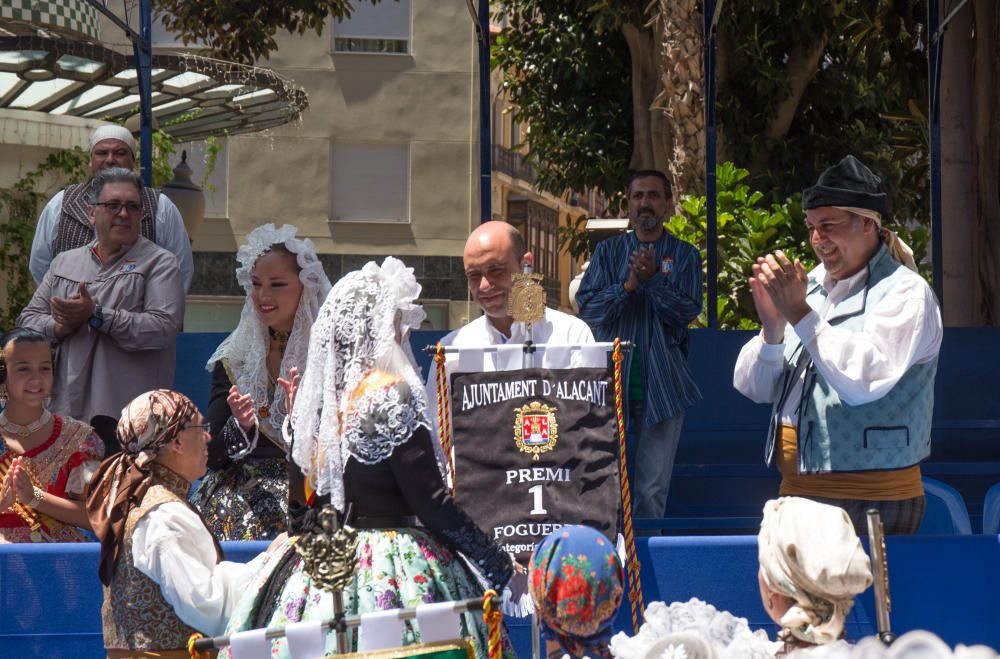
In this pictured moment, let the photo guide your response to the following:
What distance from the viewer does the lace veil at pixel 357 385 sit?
381cm

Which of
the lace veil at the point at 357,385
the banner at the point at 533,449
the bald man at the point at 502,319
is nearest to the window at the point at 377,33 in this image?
the bald man at the point at 502,319

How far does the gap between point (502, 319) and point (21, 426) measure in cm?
194

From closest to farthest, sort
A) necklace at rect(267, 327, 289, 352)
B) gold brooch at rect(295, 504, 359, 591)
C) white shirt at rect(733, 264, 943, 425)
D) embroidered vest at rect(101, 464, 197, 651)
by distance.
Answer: gold brooch at rect(295, 504, 359, 591) < embroidered vest at rect(101, 464, 197, 651) < white shirt at rect(733, 264, 943, 425) < necklace at rect(267, 327, 289, 352)

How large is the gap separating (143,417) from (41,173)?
10.4 m

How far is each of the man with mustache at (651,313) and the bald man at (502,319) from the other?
915 millimetres

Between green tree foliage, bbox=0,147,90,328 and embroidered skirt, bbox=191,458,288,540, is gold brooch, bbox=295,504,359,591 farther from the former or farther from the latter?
green tree foliage, bbox=0,147,90,328

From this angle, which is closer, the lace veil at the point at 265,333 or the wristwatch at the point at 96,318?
the lace veil at the point at 265,333

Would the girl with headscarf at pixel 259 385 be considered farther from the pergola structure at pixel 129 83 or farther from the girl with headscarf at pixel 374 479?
the pergola structure at pixel 129 83

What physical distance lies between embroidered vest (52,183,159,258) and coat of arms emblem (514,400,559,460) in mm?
2501

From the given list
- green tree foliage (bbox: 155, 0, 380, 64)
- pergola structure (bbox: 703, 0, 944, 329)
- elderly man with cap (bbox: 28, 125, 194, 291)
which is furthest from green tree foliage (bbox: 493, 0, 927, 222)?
elderly man with cap (bbox: 28, 125, 194, 291)

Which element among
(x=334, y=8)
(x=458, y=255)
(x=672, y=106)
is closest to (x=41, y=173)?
(x=334, y=8)

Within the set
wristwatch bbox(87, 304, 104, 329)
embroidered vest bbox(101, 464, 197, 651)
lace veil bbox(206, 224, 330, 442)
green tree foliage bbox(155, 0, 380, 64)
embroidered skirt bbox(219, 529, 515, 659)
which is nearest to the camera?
embroidered skirt bbox(219, 529, 515, 659)

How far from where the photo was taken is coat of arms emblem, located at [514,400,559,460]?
5.27 m

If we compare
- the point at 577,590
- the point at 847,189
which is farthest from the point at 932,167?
the point at 577,590
